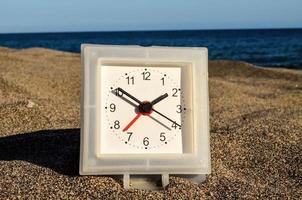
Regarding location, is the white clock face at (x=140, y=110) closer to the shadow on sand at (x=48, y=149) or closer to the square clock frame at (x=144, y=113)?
the square clock frame at (x=144, y=113)

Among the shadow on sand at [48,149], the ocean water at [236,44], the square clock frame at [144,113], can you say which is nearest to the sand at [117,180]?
the shadow on sand at [48,149]

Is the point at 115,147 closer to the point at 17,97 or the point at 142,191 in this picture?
the point at 142,191

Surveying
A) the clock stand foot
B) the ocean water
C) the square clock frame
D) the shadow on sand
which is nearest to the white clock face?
the square clock frame

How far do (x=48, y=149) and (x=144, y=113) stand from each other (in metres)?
1.16

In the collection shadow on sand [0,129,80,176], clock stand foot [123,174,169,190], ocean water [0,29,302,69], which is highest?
ocean water [0,29,302,69]

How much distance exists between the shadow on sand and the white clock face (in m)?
0.37

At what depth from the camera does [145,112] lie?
3557 millimetres

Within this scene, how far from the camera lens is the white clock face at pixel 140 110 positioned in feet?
11.5

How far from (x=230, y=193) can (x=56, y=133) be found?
1892 millimetres

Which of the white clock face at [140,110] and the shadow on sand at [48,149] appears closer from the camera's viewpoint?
the white clock face at [140,110]

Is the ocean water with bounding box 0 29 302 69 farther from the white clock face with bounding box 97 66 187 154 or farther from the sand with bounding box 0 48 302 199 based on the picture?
the white clock face with bounding box 97 66 187 154

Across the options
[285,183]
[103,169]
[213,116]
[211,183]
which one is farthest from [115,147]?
[213,116]

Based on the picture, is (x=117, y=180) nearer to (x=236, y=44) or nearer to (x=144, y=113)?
(x=144, y=113)

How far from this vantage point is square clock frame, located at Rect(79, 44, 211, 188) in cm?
346
